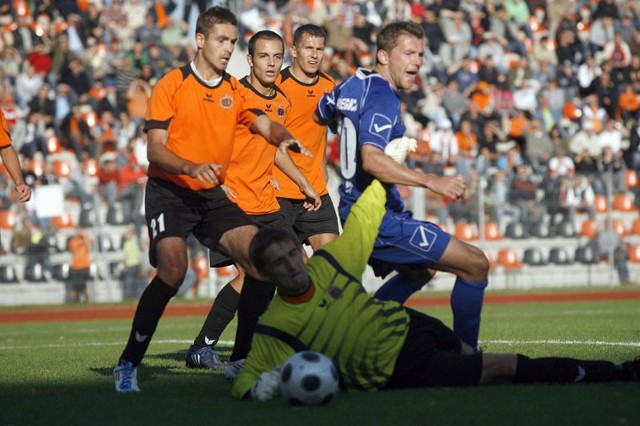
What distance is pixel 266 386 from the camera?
6.20 m

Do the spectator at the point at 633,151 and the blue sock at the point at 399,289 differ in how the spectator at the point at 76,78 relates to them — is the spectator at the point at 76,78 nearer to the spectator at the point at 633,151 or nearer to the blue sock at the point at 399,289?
the spectator at the point at 633,151

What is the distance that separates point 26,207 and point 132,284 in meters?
2.35

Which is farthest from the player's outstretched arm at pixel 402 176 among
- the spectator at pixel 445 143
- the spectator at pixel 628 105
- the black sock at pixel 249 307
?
the spectator at pixel 628 105

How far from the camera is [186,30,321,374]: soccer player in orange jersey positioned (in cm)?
882

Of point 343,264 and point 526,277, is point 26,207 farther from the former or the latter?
point 343,264

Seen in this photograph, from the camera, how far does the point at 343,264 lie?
649cm

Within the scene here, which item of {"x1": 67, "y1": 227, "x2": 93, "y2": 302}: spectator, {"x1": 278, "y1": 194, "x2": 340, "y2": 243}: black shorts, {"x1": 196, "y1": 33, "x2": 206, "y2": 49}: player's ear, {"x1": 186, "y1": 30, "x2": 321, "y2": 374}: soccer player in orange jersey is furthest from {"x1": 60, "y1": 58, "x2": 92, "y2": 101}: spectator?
{"x1": 196, "y1": 33, "x2": 206, "y2": 49}: player's ear

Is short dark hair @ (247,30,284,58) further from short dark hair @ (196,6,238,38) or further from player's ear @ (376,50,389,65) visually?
player's ear @ (376,50,389,65)

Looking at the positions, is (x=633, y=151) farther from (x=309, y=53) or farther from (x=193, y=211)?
(x=193, y=211)

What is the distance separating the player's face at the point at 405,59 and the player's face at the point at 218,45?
1093mm

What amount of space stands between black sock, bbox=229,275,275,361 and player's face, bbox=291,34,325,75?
2.42 m

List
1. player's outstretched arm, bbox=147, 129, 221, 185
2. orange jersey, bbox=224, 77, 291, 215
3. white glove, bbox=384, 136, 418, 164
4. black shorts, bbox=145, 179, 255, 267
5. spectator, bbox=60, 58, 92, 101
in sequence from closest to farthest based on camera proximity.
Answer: player's outstretched arm, bbox=147, 129, 221, 185 < white glove, bbox=384, 136, 418, 164 < black shorts, bbox=145, 179, 255, 267 < orange jersey, bbox=224, 77, 291, 215 < spectator, bbox=60, 58, 92, 101

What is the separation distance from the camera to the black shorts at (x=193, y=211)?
7350mm

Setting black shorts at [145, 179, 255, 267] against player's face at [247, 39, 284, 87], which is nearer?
black shorts at [145, 179, 255, 267]
